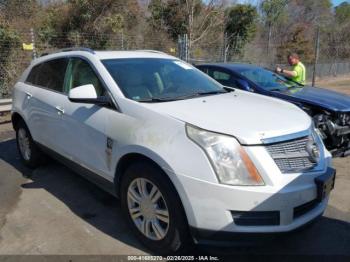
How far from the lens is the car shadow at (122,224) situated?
3338 mm

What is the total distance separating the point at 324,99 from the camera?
624 cm

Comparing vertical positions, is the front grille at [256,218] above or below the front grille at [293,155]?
below

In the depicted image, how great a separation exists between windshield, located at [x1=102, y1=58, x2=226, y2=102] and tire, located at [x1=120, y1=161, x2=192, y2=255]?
2.46ft

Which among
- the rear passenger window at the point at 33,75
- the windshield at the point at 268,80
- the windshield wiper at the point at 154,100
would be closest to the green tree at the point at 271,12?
the windshield at the point at 268,80

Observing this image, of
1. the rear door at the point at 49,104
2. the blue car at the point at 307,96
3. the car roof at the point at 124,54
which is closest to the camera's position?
the car roof at the point at 124,54

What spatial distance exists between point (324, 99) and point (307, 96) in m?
0.27

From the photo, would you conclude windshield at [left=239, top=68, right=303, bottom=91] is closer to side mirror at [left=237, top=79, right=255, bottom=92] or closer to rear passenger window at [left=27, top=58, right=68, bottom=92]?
side mirror at [left=237, top=79, right=255, bottom=92]

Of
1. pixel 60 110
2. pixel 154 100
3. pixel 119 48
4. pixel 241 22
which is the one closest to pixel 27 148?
pixel 60 110

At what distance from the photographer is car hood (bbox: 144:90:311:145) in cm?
286

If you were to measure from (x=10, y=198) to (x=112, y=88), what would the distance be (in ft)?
6.96

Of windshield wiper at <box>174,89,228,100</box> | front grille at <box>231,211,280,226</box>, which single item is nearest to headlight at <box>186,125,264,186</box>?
front grille at <box>231,211,280,226</box>

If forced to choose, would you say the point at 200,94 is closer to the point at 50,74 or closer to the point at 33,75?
the point at 50,74

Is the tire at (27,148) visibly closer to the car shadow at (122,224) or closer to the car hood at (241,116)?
the car shadow at (122,224)

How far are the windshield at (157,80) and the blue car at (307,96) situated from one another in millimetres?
2309
